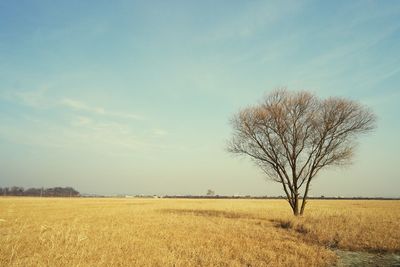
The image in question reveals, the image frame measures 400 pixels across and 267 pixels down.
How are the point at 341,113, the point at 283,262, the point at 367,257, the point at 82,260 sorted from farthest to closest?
the point at 341,113, the point at 367,257, the point at 283,262, the point at 82,260

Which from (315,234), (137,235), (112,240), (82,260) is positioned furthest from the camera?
(315,234)

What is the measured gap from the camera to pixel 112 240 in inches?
552

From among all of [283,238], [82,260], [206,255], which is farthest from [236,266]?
[283,238]

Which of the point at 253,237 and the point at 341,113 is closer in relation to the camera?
the point at 253,237

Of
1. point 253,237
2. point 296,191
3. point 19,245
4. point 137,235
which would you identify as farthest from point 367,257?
point 296,191

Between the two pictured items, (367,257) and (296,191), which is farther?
(296,191)

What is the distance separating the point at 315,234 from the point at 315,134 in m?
12.6

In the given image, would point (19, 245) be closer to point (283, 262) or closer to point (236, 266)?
point (236, 266)

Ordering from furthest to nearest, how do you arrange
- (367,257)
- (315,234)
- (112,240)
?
1. (315,234)
2. (112,240)
3. (367,257)

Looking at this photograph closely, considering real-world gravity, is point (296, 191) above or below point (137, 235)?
above

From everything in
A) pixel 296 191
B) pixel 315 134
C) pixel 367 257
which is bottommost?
pixel 367 257

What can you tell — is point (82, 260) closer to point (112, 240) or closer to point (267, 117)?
point (112, 240)

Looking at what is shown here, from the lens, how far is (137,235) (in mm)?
16125

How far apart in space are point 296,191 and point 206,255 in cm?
1806
